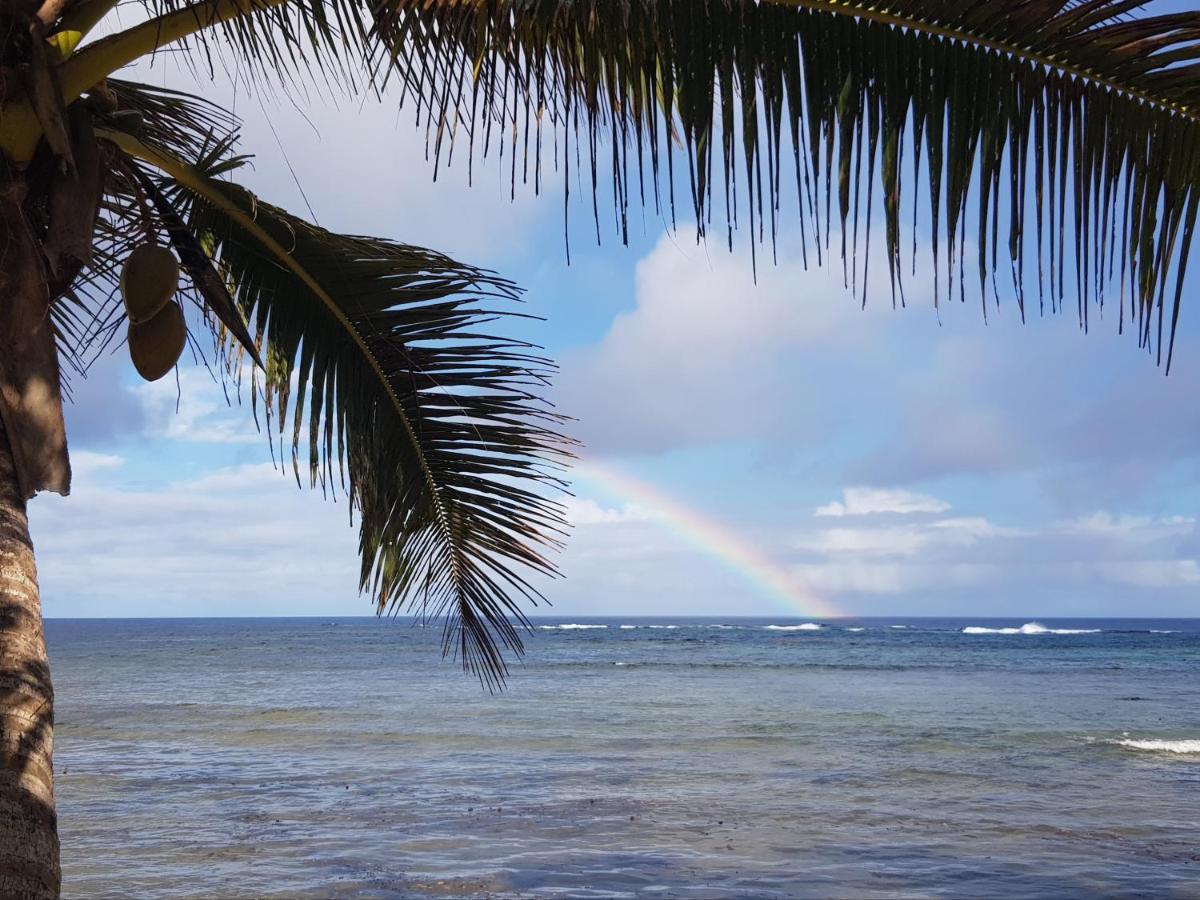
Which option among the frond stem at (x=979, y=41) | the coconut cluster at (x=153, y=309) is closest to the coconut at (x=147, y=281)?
the coconut cluster at (x=153, y=309)

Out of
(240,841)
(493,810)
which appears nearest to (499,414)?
(240,841)

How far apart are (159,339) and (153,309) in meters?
0.12

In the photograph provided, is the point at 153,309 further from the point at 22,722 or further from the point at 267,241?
the point at 22,722

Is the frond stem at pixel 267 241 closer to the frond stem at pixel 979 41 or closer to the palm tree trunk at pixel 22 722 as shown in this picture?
the palm tree trunk at pixel 22 722

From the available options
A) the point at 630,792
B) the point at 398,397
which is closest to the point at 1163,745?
the point at 630,792

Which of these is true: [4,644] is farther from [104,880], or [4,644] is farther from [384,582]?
[104,880]

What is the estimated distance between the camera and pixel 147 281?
2850mm

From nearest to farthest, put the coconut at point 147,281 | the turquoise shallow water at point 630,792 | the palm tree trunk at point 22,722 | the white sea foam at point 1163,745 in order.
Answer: the palm tree trunk at point 22,722
the coconut at point 147,281
the turquoise shallow water at point 630,792
the white sea foam at point 1163,745

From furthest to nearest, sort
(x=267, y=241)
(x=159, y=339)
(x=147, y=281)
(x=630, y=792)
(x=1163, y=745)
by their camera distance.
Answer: (x=1163, y=745)
(x=630, y=792)
(x=267, y=241)
(x=159, y=339)
(x=147, y=281)

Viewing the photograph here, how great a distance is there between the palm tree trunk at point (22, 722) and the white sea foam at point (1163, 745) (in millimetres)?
18500

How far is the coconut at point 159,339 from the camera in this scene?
295 centimetres

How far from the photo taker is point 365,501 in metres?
4.49

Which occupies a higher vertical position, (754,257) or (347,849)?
(754,257)

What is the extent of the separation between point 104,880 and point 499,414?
6.77 metres
